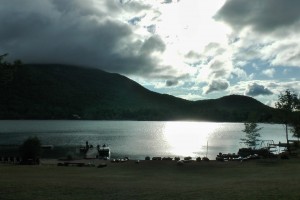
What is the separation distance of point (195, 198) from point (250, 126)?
91139mm

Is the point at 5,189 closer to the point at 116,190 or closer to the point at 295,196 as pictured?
the point at 116,190

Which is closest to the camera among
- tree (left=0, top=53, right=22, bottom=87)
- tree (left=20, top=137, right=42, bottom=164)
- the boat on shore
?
tree (left=0, top=53, right=22, bottom=87)

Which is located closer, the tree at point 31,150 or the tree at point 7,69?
the tree at point 7,69

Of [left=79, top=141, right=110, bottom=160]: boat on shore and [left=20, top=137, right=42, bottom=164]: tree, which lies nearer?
[left=20, top=137, right=42, bottom=164]: tree

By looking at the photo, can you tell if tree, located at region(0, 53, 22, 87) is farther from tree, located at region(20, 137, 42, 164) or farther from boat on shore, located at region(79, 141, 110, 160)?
boat on shore, located at region(79, 141, 110, 160)

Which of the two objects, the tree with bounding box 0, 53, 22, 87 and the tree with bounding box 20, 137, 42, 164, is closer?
the tree with bounding box 0, 53, 22, 87

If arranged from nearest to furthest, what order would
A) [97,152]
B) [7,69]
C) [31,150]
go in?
[7,69] → [31,150] → [97,152]

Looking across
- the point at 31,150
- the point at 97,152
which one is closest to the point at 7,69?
the point at 31,150

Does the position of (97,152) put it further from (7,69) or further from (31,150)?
(7,69)

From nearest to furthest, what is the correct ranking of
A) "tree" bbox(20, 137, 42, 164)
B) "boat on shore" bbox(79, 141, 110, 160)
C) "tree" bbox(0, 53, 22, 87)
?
"tree" bbox(0, 53, 22, 87)
"tree" bbox(20, 137, 42, 164)
"boat on shore" bbox(79, 141, 110, 160)

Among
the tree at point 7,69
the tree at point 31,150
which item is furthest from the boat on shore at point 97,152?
the tree at point 7,69

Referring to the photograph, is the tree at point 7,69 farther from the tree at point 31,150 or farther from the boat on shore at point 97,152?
the boat on shore at point 97,152

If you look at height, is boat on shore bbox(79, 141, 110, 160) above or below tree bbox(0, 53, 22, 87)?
below

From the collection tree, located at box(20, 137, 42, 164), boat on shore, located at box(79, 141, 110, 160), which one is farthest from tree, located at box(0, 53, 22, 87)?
boat on shore, located at box(79, 141, 110, 160)
